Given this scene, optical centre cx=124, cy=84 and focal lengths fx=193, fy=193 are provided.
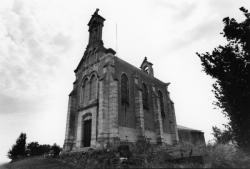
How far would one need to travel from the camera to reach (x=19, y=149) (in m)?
31.1

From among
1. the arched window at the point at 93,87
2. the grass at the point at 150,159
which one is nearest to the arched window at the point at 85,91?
the arched window at the point at 93,87

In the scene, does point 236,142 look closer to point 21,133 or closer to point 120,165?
point 120,165

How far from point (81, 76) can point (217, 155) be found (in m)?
17.5

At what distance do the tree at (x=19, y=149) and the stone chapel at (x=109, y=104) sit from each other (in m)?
15.4

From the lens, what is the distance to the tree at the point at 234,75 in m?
10.1

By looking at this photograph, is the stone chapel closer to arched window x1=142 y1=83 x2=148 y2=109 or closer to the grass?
arched window x1=142 y1=83 x2=148 y2=109

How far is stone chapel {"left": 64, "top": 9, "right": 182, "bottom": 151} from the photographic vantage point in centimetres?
1788

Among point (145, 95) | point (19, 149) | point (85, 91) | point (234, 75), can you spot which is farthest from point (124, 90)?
point (19, 149)

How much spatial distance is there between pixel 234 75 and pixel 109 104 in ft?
35.7

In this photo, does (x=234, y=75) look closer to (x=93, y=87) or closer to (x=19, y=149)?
(x=93, y=87)

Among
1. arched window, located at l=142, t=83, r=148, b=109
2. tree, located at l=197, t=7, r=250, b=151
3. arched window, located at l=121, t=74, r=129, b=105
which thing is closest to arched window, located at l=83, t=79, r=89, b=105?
arched window, located at l=121, t=74, r=129, b=105

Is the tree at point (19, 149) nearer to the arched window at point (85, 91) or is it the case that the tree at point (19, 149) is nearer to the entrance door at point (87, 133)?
the entrance door at point (87, 133)

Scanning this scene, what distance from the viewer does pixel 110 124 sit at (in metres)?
17.1

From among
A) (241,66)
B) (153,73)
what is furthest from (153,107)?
(241,66)
